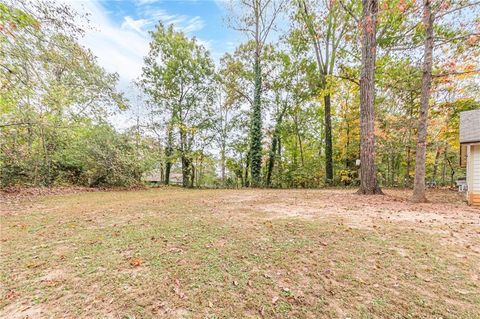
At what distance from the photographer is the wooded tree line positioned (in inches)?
244

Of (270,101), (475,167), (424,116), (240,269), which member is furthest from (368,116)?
(270,101)

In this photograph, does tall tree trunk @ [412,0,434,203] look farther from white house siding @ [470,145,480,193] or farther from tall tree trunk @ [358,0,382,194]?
white house siding @ [470,145,480,193]

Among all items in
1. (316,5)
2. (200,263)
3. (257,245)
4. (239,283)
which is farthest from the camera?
(316,5)

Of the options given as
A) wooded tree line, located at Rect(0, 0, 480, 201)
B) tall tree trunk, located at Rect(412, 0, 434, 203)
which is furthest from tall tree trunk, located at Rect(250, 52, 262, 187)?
tall tree trunk, located at Rect(412, 0, 434, 203)

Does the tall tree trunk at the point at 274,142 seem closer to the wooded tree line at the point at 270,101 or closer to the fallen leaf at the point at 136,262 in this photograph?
the wooded tree line at the point at 270,101

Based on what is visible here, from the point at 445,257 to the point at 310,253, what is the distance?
59.7 inches

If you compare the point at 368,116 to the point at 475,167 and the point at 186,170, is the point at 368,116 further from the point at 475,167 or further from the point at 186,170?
the point at 186,170

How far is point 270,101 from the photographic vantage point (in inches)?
616

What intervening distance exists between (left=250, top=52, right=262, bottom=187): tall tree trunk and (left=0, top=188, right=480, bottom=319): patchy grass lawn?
10203 mm

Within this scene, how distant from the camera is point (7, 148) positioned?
7.90 m

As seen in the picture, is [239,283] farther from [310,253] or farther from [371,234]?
[371,234]

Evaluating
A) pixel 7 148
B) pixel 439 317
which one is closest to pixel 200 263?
pixel 439 317

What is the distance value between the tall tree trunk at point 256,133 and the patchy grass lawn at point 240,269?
33.5 feet

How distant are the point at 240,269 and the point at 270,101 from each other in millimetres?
14607
